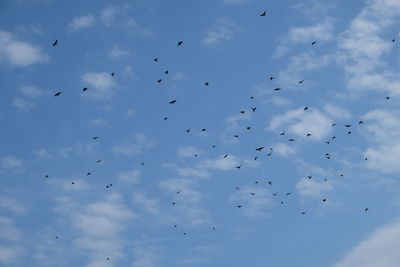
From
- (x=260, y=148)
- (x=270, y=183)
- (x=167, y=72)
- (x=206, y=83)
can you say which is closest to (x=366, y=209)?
(x=270, y=183)

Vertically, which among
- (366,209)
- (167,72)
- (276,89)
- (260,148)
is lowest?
(366,209)

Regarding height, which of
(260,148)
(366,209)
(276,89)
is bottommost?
(366,209)

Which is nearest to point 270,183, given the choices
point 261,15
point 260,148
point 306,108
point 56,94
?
point 260,148

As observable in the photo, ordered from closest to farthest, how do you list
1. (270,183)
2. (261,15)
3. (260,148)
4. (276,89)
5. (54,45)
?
(54,45)
(261,15)
(276,89)
(260,148)
(270,183)

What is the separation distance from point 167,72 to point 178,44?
408 centimetres

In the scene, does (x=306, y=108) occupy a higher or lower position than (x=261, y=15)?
lower

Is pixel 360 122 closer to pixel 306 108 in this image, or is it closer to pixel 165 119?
pixel 306 108

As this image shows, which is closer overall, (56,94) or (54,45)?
(54,45)

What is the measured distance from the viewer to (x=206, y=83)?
42.5 meters

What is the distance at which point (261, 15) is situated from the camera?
3722cm

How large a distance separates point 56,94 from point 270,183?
2283cm

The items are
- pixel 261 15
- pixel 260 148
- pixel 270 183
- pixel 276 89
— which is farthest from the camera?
pixel 270 183

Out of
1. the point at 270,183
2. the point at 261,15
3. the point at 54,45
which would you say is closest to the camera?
the point at 54,45

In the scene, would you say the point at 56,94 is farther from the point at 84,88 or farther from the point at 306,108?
the point at 306,108
